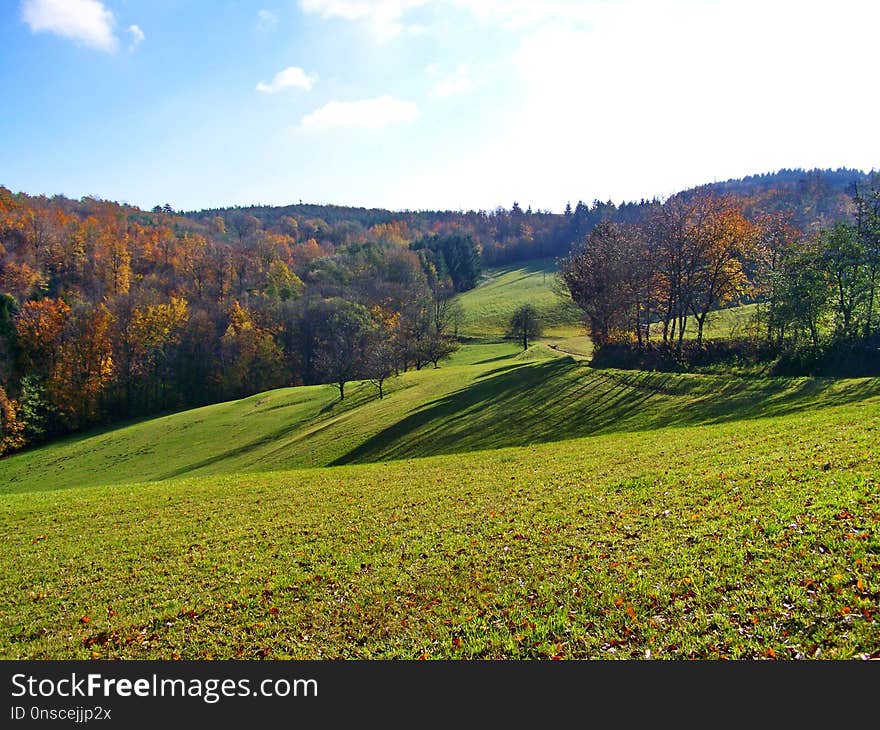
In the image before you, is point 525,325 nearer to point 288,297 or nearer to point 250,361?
point 250,361

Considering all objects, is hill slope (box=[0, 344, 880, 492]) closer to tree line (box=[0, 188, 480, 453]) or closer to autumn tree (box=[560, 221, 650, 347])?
autumn tree (box=[560, 221, 650, 347])

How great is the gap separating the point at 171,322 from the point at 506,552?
303 ft

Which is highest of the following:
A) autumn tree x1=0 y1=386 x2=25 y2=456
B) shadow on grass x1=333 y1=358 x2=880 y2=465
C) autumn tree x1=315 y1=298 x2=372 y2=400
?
autumn tree x1=315 y1=298 x2=372 y2=400

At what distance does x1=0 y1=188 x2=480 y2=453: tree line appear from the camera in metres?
74.9

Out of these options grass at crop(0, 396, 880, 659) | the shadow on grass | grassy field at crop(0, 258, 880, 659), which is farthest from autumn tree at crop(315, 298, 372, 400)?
grass at crop(0, 396, 880, 659)

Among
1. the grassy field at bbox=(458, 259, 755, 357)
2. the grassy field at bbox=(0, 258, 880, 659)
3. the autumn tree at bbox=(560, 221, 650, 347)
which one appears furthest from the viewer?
the grassy field at bbox=(458, 259, 755, 357)

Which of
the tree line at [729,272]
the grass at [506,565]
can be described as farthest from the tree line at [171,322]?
the grass at [506,565]

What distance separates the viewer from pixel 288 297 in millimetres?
105438

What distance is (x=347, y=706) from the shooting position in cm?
796

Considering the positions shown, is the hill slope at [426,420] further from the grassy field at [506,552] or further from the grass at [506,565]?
the grass at [506,565]

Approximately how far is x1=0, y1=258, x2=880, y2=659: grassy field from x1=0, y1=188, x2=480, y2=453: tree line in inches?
1418

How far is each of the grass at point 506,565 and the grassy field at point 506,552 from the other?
0.18 ft

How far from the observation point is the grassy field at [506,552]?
8.95 meters

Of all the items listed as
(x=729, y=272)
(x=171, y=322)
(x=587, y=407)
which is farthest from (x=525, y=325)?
(x=171, y=322)
